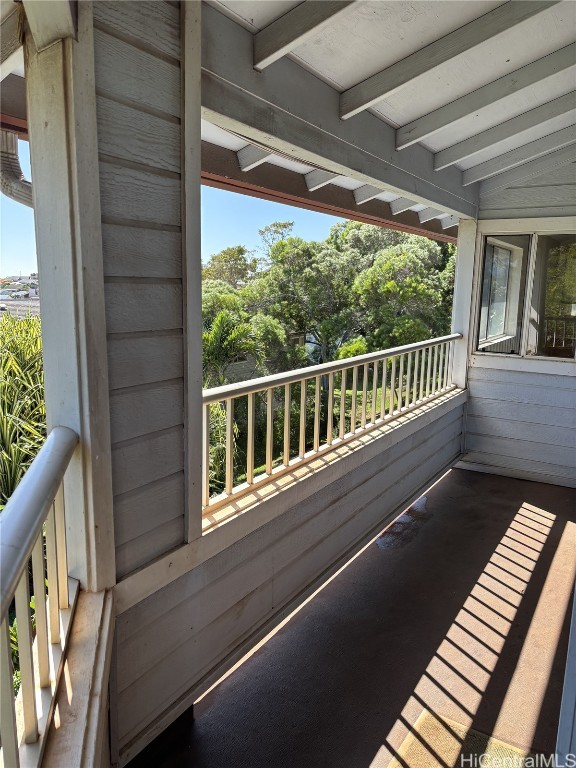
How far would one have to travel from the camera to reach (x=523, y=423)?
5.23 meters

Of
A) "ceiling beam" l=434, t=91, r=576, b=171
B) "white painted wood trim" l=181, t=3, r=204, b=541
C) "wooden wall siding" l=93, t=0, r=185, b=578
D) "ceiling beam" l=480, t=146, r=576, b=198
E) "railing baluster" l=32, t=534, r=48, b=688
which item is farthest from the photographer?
"ceiling beam" l=480, t=146, r=576, b=198

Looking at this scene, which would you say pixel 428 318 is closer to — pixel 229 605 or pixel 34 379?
pixel 34 379

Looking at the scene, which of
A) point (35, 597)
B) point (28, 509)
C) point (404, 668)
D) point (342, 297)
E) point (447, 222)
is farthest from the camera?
point (342, 297)

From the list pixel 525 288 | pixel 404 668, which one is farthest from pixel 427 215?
pixel 404 668

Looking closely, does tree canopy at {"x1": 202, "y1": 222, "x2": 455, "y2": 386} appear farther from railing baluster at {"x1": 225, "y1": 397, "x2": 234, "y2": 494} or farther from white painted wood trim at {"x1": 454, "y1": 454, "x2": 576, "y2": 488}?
railing baluster at {"x1": 225, "y1": 397, "x2": 234, "y2": 494}

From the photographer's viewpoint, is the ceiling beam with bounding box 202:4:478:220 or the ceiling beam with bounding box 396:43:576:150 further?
the ceiling beam with bounding box 396:43:576:150

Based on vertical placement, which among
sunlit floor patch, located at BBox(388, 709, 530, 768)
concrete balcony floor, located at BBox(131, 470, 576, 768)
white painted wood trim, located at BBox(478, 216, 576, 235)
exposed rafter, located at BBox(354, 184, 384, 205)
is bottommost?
concrete balcony floor, located at BBox(131, 470, 576, 768)

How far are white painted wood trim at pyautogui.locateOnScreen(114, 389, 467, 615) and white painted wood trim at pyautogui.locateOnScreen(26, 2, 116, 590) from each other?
168 millimetres

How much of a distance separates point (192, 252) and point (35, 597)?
1.12m

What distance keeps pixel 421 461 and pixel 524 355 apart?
155 centimetres

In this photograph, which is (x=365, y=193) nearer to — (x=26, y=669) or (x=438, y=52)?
(x=438, y=52)

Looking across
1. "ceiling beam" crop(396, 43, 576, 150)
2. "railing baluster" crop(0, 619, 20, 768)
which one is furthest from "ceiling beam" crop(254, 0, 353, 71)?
"railing baluster" crop(0, 619, 20, 768)

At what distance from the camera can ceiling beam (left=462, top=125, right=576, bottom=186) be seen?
3.98 meters

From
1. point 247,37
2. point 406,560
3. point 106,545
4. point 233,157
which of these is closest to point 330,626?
point 406,560
